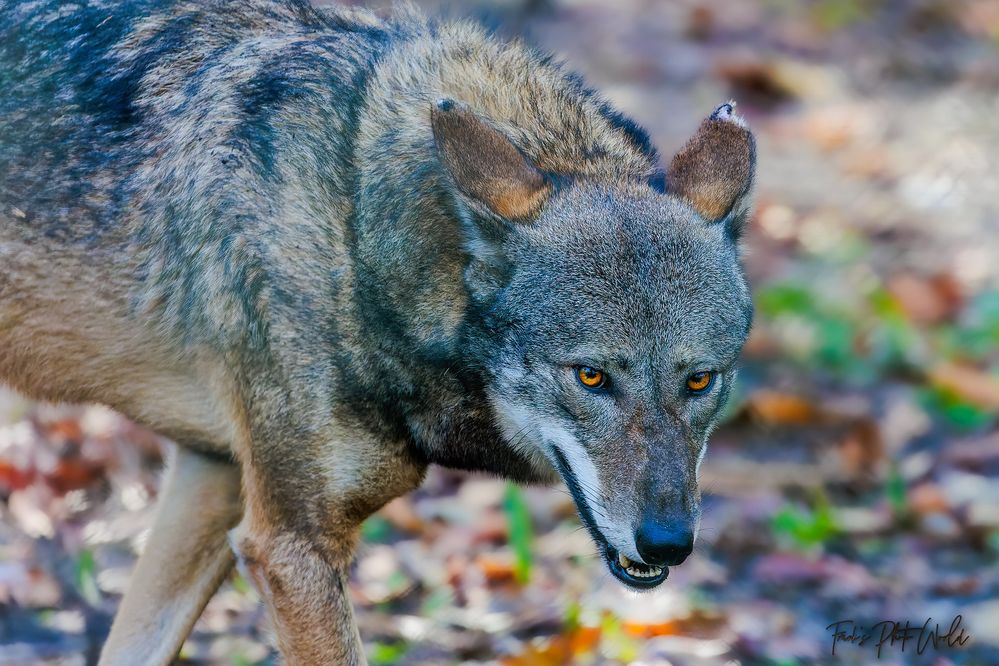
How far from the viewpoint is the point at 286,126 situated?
4293 mm

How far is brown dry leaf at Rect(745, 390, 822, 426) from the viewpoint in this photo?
23.8 feet

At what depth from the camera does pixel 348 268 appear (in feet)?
13.7

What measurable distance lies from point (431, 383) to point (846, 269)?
16.8ft

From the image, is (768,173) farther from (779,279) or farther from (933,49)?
(933,49)

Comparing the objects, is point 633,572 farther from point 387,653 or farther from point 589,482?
point 387,653

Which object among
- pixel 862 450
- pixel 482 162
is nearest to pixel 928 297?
pixel 862 450

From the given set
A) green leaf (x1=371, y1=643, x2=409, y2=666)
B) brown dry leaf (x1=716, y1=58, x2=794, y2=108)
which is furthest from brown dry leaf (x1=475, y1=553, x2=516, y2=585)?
brown dry leaf (x1=716, y1=58, x2=794, y2=108)

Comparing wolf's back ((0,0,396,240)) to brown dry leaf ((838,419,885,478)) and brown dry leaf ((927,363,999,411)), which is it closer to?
brown dry leaf ((838,419,885,478))

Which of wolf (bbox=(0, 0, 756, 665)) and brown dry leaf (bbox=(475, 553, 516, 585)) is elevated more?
wolf (bbox=(0, 0, 756, 665))

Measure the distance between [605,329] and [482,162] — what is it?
66 cm

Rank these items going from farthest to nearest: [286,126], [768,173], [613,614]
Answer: [768,173] → [613,614] → [286,126]

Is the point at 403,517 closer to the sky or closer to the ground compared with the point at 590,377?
closer to the ground

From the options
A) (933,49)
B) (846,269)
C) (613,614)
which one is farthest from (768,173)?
(613,614)

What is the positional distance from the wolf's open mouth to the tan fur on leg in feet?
4.48
